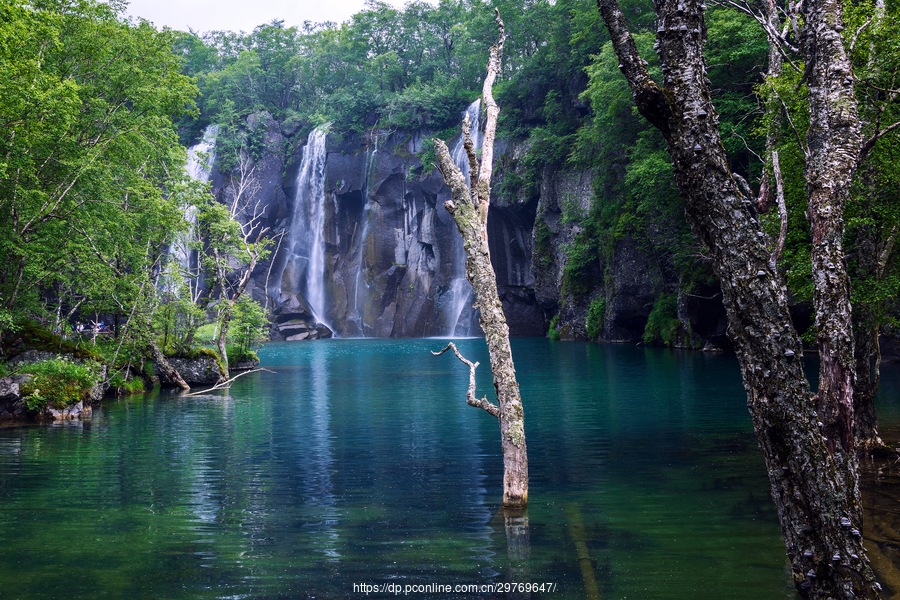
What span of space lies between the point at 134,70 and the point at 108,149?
3231mm

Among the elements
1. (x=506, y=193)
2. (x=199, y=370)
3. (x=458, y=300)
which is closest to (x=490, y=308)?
(x=199, y=370)

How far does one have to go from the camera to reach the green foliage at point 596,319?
44.6m

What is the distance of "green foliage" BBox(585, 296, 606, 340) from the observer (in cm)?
4459

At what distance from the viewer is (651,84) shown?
13.0 ft

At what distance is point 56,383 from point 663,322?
30612 millimetres

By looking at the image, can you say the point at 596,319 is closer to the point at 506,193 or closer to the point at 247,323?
the point at 506,193

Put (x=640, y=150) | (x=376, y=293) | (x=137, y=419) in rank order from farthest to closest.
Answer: (x=376, y=293) → (x=640, y=150) → (x=137, y=419)

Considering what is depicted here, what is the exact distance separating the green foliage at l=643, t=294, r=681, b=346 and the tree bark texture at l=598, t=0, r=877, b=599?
34.3m

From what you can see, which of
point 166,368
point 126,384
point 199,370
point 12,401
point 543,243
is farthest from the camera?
point 543,243

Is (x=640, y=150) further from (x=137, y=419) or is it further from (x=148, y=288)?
(x=137, y=419)

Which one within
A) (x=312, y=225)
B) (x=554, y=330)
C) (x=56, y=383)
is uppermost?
(x=312, y=225)

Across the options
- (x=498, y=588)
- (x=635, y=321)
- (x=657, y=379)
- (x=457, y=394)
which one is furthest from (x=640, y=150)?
(x=498, y=588)

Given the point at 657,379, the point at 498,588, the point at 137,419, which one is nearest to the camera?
the point at 498,588

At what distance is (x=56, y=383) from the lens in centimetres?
1856
